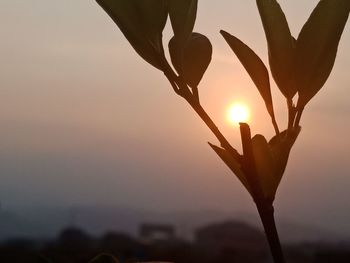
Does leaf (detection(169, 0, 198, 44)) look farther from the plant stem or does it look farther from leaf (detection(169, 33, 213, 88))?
the plant stem

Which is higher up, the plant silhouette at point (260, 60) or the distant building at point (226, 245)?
the distant building at point (226, 245)

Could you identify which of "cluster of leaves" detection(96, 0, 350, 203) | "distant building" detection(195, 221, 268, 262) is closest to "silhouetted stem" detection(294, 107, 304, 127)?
"cluster of leaves" detection(96, 0, 350, 203)

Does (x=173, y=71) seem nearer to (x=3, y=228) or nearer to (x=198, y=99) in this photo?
(x=198, y=99)

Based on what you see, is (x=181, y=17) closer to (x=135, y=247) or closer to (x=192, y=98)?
(x=192, y=98)

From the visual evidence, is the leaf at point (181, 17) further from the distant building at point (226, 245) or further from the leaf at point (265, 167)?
the distant building at point (226, 245)

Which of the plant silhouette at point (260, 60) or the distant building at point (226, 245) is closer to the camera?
the plant silhouette at point (260, 60)

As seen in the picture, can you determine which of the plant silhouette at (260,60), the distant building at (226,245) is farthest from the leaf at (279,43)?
the distant building at (226,245)

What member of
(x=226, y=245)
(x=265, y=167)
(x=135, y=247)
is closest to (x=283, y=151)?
(x=265, y=167)
